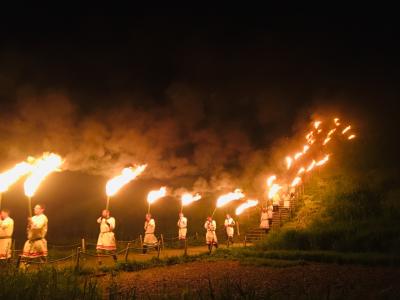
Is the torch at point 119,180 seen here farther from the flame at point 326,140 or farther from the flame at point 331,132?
the flame at point 331,132

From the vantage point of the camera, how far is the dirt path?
34.2 feet

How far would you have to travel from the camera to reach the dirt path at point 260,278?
1042cm

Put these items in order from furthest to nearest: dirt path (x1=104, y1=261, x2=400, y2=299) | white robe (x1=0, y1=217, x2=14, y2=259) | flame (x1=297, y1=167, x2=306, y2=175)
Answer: flame (x1=297, y1=167, x2=306, y2=175) → white robe (x1=0, y1=217, x2=14, y2=259) → dirt path (x1=104, y1=261, x2=400, y2=299)

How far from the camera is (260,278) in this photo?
12.6 m

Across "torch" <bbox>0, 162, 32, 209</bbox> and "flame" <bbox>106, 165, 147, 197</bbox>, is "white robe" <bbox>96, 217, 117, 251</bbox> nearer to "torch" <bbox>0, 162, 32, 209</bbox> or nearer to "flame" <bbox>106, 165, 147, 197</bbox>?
"flame" <bbox>106, 165, 147, 197</bbox>

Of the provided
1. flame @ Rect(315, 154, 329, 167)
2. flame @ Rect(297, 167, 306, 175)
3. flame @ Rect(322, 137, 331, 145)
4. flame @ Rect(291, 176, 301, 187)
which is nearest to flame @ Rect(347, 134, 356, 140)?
flame @ Rect(322, 137, 331, 145)

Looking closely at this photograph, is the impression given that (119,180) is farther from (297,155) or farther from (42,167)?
(297,155)

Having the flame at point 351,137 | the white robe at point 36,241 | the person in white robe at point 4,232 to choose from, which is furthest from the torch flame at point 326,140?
the person in white robe at point 4,232

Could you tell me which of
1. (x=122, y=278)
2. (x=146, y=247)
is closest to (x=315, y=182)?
(x=146, y=247)

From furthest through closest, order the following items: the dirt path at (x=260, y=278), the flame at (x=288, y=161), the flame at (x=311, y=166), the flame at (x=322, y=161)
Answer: the flame at (x=322, y=161)
the flame at (x=311, y=166)
the flame at (x=288, y=161)
the dirt path at (x=260, y=278)

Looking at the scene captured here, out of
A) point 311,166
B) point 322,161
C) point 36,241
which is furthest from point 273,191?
point 36,241

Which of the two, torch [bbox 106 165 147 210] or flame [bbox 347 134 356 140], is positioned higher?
flame [bbox 347 134 356 140]

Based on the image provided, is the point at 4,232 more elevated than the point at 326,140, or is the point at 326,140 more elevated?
the point at 326,140

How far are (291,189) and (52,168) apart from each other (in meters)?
23.2
